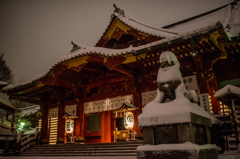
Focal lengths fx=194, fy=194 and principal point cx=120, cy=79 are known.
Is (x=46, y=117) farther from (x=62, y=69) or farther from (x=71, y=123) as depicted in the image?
(x=62, y=69)

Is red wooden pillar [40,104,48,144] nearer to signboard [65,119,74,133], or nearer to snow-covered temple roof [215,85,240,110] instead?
signboard [65,119,74,133]

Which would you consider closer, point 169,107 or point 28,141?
point 169,107

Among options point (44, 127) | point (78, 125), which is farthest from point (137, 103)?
point (44, 127)

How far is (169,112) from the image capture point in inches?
169

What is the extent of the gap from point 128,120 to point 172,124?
21.6ft

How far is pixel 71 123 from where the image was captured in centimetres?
1292

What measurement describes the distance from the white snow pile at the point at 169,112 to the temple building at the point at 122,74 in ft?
11.9

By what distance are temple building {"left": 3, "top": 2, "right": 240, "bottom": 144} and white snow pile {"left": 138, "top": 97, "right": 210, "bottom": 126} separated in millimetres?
3639

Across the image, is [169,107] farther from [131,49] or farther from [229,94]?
[131,49]

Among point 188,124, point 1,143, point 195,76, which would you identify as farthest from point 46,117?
point 188,124

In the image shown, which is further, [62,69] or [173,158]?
[62,69]

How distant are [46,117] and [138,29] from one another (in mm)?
10172

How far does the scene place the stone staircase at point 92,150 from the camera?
827 cm

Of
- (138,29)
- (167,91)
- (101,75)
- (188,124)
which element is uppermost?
(138,29)
